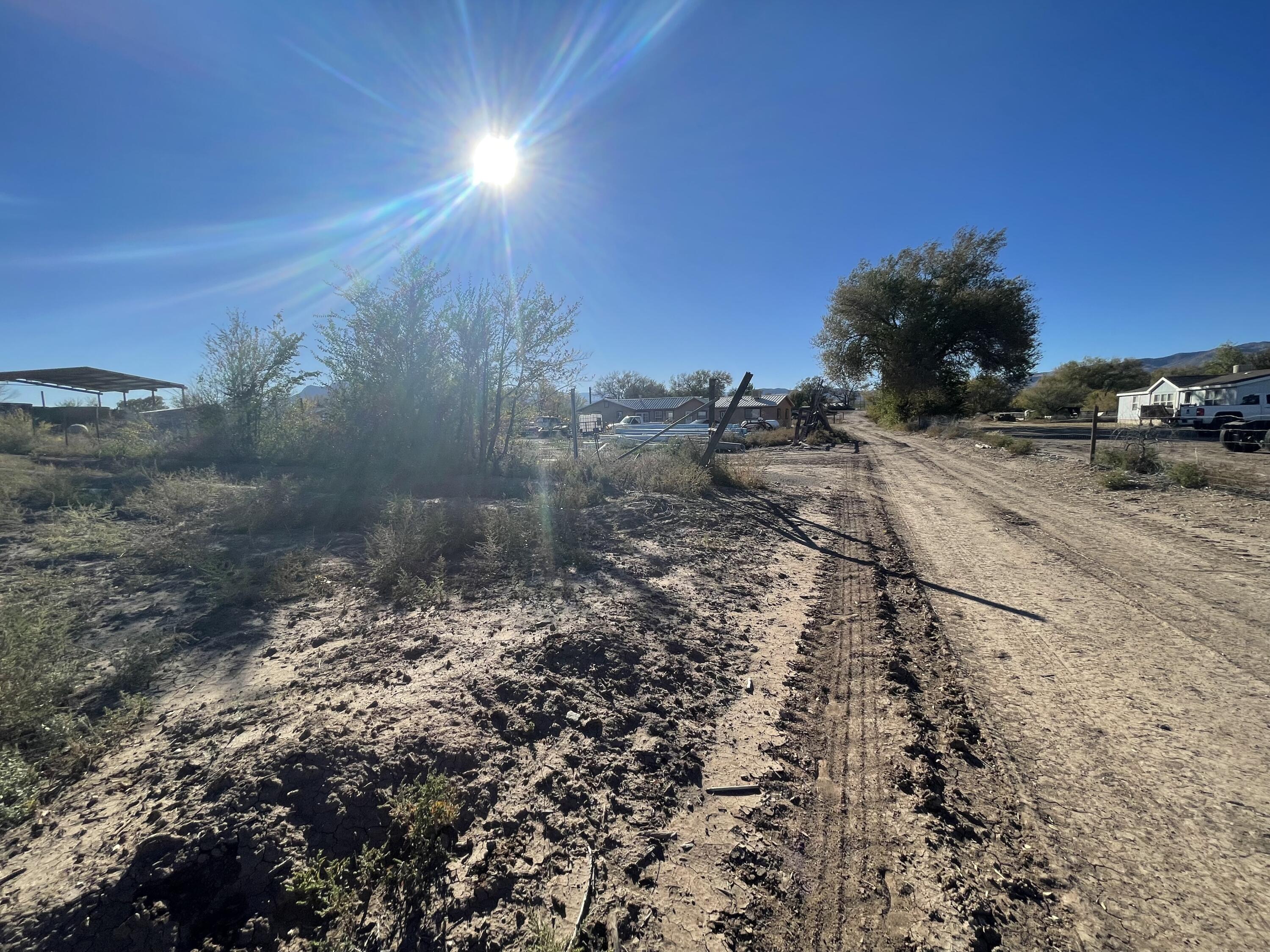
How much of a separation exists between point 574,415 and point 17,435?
16058 millimetres

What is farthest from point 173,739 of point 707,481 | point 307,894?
point 707,481

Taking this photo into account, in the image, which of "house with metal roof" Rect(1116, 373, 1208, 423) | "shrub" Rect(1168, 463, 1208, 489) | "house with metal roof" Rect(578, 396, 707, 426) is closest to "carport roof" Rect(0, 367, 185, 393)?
"shrub" Rect(1168, 463, 1208, 489)

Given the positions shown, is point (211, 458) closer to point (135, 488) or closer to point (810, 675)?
point (135, 488)

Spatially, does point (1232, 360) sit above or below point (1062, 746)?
above

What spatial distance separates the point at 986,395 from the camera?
5900 centimetres

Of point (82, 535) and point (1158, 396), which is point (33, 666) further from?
point (1158, 396)

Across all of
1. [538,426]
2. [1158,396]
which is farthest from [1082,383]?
[538,426]

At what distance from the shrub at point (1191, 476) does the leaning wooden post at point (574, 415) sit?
12.6 meters

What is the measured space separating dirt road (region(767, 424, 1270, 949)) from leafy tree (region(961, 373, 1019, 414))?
44.0 m

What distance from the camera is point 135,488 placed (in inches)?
321

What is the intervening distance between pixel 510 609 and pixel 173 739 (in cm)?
223

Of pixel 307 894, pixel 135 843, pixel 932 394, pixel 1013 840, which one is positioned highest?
pixel 932 394

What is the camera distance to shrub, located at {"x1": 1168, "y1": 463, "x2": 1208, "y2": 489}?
31.8ft

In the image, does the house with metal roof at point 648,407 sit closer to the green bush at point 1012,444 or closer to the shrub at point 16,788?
the green bush at point 1012,444
